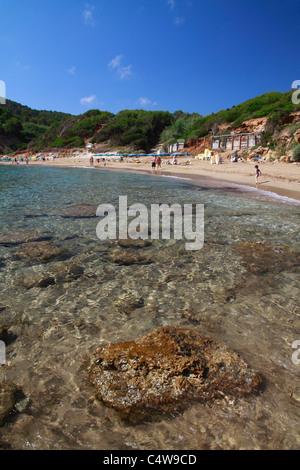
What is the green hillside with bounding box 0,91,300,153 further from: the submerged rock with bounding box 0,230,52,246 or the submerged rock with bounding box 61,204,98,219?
the submerged rock with bounding box 0,230,52,246

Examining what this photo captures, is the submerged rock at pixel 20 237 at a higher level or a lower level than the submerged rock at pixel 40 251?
higher

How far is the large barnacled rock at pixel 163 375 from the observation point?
2.17 meters

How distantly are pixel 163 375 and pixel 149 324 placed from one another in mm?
1032

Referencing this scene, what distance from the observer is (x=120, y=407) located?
213 centimetres

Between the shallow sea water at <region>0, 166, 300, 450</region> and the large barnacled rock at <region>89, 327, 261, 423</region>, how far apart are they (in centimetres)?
8

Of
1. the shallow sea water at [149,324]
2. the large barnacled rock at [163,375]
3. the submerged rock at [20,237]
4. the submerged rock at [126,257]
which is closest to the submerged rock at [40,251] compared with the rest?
the shallow sea water at [149,324]

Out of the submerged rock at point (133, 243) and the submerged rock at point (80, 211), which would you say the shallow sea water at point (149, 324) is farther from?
the submerged rock at point (80, 211)

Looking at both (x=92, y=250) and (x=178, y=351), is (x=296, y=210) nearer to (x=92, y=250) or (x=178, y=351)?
(x=92, y=250)

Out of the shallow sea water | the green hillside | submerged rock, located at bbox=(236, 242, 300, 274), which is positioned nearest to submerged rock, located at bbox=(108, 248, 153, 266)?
the shallow sea water

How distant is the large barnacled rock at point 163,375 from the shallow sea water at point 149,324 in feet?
0.27

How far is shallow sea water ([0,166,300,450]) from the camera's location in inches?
78.0

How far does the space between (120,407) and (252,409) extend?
3.56 feet

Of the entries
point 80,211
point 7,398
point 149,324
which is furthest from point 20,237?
point 7,398

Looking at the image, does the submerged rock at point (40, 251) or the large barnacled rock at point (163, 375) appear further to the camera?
the submerged rock at point (40, 251)
